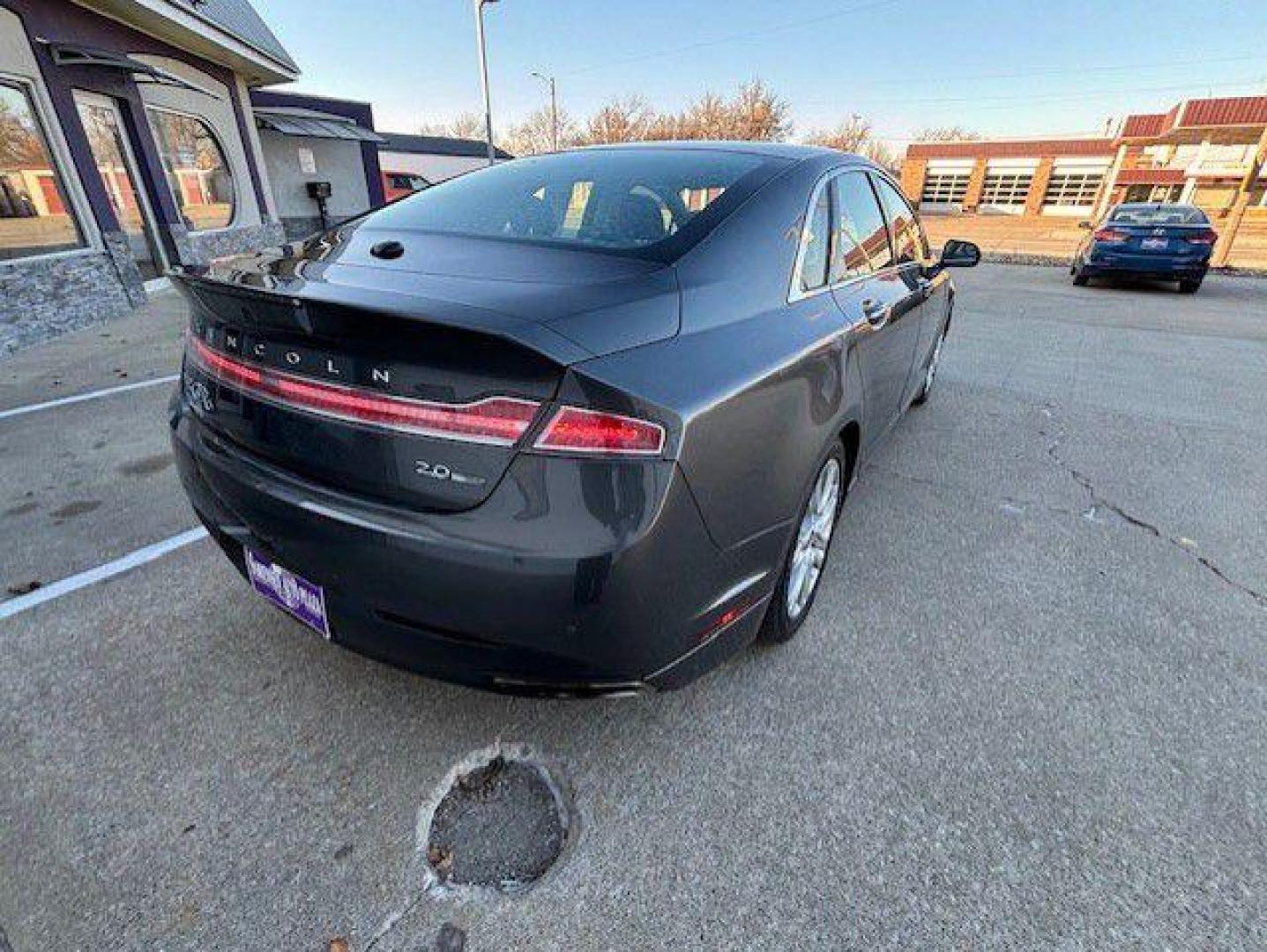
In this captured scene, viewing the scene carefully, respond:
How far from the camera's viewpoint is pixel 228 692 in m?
2.06

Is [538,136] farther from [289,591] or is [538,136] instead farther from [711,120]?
[289,591]

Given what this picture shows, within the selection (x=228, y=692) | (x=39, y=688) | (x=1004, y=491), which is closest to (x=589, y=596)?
(x=228, y=692)

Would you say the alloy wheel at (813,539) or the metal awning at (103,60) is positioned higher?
the metal awning at (103,60)

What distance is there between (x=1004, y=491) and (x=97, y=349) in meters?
7.59

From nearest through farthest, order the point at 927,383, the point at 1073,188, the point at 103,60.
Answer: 1. the point at 927,383
2. the point at 103,60
3. the point at 1073,188

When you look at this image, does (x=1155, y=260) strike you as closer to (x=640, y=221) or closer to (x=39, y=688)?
(x=640, y=221)

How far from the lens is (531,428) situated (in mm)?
1332

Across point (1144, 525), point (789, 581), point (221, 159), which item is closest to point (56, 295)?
point (221, 159)

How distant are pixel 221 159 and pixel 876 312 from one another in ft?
40.3

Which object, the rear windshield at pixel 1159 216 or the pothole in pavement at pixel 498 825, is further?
the rear windshield at pixel 1159 216

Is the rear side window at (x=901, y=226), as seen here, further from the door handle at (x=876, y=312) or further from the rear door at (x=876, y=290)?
the door handle at (x=876, y=312)

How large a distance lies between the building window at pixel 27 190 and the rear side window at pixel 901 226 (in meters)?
8.01

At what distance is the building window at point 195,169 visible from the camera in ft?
31.1

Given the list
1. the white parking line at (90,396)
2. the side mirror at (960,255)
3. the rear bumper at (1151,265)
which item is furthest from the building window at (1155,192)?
the white parking line at (90,396)
